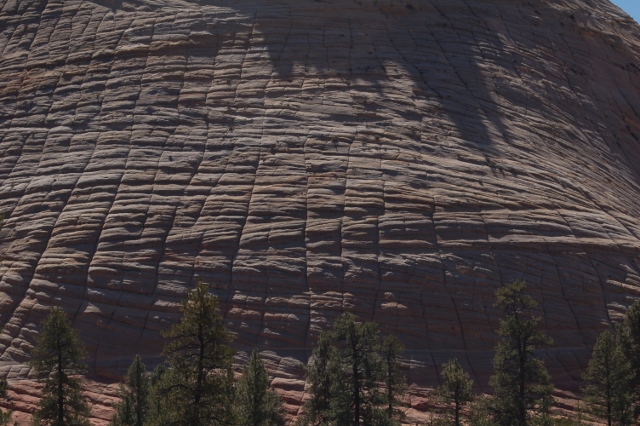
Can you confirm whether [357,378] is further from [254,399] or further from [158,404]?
[158,404]

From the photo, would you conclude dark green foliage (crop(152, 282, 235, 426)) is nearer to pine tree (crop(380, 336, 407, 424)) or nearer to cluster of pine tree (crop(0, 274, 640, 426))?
cluster of pine tree (crop(0, 274, 640, 426))

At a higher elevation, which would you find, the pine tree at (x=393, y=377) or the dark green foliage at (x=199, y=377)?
the dark green foliage at (x=199, y=377)

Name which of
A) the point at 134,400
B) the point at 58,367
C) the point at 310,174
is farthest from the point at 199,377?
the point at 310,174

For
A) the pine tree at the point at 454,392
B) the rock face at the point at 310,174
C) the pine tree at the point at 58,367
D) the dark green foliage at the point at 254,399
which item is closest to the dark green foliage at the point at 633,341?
the rock face at the point at 310,174

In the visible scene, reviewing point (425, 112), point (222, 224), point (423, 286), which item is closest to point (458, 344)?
point (423, 286)

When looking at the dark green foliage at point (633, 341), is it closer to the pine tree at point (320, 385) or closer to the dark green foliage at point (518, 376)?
the dark green foliage at point (518, 376)

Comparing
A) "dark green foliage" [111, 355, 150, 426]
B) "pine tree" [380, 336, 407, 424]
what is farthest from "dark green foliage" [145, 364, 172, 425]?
"pine tree" [380, 336, 407, 424]

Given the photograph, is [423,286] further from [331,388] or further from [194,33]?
[194,33]

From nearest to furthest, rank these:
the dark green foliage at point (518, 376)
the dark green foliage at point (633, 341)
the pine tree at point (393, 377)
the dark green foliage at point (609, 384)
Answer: the dark green foliage at point (518, 376)
the pine tree at point (393, 377)
the dark green foliage at point (609, 384)
the dark green foliage at point (633, 341)
